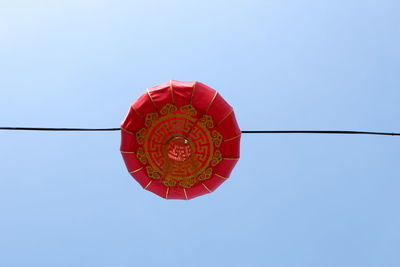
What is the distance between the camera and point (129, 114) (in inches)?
282

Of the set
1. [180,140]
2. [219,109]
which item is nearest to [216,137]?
[219,109]

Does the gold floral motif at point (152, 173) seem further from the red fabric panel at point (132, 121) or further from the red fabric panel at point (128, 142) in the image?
the red fabric panel at point (132, 121)

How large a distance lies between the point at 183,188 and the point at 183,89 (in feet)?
7.30

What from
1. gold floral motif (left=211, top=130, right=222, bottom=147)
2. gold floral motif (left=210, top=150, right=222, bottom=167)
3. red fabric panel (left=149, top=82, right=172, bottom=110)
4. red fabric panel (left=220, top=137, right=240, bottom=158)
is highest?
red fabric panel (left=149, top=82, right=172, bottom=110)

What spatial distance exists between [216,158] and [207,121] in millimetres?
849

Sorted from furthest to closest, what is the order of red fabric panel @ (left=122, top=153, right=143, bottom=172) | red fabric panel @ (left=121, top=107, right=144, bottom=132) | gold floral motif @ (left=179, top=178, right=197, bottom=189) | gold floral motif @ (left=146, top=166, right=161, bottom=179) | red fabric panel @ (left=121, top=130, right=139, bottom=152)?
gold floral motif @ (left=179, top=178, right=197, bottom=189)
gold floral motif @ (left=146, top=166, right=161, bottom=179)
red fabric panel @ (left=122, top=153, right=143, bottom=172)
red fabric panel @ (left=121, top=130, right=139, bottom=152)
red fabric panel @ (left=121, top=107, right=144, bottom=132)

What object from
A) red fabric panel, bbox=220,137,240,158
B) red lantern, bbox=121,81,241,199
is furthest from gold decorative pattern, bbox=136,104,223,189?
red fabric panel, bbox=220,137,240,158

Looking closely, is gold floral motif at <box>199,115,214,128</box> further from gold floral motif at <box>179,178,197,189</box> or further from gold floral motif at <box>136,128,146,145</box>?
gold floral motif at <box>179,178,197,189</box>

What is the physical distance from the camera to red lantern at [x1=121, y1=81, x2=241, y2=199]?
7066 millimetres

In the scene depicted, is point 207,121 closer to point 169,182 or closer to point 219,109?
point 219,109

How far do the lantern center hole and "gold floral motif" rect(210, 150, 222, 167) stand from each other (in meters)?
0.49

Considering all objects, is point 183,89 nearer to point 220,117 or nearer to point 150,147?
point 220,117

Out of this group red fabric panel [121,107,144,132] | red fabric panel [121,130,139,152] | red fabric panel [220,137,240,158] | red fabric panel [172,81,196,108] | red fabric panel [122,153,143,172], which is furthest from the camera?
red fabric panel [122,153,143,172]

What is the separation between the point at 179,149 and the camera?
25.2ft
